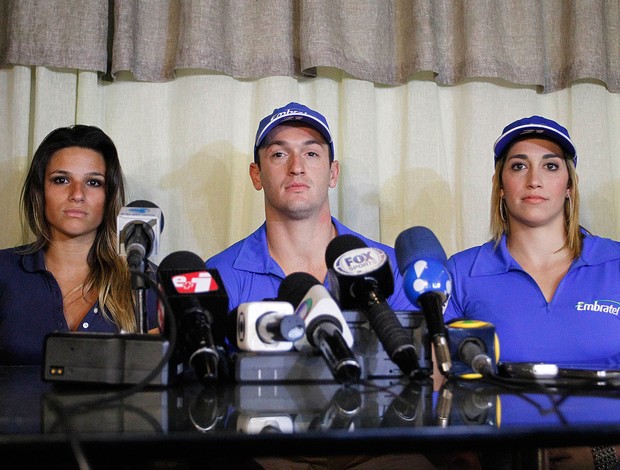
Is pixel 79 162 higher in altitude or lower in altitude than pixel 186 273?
higher

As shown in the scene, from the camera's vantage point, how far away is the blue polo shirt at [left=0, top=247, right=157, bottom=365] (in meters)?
2.24

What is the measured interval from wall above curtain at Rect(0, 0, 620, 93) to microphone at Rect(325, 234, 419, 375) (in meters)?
1.32

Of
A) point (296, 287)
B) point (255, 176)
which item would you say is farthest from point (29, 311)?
point (296, 287)

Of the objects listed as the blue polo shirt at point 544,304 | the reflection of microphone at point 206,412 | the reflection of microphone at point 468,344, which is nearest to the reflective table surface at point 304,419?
the reflection of microphone at point 206,412

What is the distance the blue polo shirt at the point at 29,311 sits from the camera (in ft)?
7.34

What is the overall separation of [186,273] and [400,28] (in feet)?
5.60

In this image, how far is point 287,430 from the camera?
0.84 m

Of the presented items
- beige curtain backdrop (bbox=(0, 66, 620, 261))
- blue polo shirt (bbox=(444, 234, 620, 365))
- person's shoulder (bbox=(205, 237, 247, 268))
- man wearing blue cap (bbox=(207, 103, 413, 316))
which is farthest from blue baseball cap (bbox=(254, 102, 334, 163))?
blue polo shirt (bbox=(444, 234, 620, 365))

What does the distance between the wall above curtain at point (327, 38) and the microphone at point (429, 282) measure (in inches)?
49.9

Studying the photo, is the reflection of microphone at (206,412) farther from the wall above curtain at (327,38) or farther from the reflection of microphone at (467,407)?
the wall above curtain at (327,38)

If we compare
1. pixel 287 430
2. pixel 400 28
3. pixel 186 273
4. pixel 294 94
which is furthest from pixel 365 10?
pixel 287 430

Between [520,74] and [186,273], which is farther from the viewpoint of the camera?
[520,74]

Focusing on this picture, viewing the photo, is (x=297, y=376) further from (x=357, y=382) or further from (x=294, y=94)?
(x=294, y=94)

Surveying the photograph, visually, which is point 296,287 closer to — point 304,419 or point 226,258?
point 304,419
